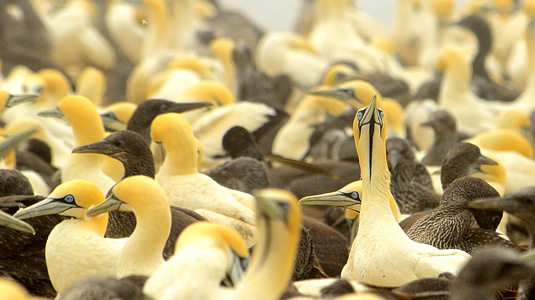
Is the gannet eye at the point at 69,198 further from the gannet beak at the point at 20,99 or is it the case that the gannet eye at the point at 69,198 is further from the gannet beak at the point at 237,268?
the gannet beak at the point at 20,99

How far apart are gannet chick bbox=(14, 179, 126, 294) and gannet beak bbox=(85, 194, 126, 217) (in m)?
0.20

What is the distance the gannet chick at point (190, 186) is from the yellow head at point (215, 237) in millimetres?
1807

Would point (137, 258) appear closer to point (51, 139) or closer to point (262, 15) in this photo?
point (51, 139)

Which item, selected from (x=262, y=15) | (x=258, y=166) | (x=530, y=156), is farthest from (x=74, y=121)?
(x=262, y=15)

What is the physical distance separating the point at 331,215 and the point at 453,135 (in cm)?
202

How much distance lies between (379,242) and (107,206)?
1.33 m

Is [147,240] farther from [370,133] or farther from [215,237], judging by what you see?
[370,133]

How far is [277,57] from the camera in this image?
1255 centimetres

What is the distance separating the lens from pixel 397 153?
721 cm

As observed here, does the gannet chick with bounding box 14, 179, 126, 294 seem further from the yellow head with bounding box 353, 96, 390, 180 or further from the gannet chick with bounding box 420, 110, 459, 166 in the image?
the gannet chick with bounding box 420, 110, 459, 166

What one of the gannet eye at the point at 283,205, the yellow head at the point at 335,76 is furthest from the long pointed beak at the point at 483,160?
the yellow head at the point at 335,76

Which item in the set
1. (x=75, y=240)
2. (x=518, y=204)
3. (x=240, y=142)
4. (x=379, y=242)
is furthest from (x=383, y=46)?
(x=518, y=204)

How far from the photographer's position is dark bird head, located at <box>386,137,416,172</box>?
23.4 ft

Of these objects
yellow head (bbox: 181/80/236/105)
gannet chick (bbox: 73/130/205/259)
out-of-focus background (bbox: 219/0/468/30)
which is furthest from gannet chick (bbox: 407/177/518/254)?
out-of-focus background (bbox: 219/0/468/30)
